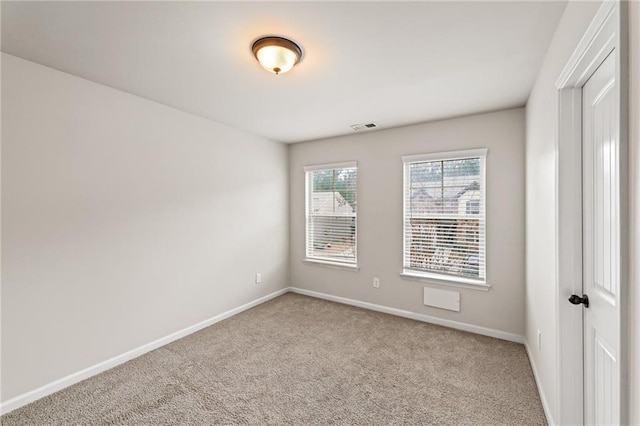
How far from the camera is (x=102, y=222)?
2480 mm

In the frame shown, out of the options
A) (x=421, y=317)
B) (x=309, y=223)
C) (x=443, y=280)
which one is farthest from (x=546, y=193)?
(x=309, y=223)

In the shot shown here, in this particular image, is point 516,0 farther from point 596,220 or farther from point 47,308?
point 47,308

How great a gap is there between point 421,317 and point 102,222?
3552 millimetres

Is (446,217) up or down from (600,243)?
up

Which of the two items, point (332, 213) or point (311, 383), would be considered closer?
point (311, 383)

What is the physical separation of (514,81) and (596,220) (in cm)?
149

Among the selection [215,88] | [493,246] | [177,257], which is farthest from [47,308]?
[493,246]

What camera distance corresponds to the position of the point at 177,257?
3080 millimetres

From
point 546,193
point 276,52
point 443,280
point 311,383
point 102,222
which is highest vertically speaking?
point 276,52

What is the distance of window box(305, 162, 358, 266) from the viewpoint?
4.13 meters

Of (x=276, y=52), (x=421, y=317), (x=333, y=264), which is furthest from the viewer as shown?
(x=333, y=264)

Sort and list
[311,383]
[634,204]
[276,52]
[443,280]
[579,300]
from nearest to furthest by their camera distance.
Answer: [634,204], [579,300], [276,52], [311,383], [443,280]

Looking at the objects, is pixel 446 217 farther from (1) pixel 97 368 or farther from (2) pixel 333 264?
(1) pixel 97 368

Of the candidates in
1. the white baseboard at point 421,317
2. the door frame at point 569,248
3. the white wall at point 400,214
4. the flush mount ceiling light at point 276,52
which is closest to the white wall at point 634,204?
the door frame at point 569,248
